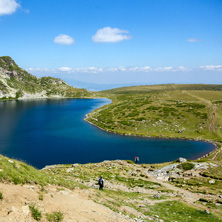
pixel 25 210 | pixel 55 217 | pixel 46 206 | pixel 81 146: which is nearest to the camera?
pixel 25 210

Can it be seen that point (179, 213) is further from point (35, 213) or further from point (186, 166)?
point (186, 166)

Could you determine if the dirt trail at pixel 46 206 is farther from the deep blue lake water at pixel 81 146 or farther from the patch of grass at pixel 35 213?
the deep blue lake water at pixel 81 146

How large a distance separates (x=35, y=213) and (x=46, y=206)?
194cm

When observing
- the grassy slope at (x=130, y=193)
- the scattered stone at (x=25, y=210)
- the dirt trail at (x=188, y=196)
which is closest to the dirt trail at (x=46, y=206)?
the scattered stone at (x=25, y=210)

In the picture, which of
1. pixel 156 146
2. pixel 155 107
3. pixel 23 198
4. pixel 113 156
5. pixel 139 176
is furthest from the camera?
pixel 155 107

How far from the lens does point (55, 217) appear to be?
14.5 metres

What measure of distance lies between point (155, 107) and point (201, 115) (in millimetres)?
36226

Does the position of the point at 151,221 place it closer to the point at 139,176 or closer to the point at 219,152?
the point at 139,176

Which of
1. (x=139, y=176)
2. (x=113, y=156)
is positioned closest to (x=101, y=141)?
(x=113, y=156)

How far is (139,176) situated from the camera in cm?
4897

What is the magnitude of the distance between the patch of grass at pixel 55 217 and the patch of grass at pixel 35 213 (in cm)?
67

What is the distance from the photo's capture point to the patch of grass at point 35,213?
13.7 metres

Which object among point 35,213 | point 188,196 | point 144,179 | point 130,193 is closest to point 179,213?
point 188,196

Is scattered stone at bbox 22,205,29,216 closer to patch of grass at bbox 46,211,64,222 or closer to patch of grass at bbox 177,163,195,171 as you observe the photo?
patch of grass at bbox 46,211,64,222
